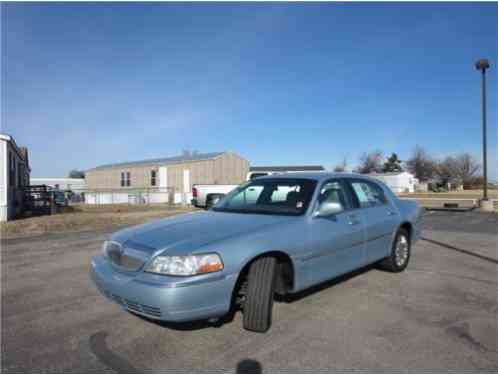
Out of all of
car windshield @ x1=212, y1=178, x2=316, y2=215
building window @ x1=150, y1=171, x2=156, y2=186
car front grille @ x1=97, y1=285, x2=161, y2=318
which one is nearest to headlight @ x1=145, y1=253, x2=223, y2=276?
car front grille @ x1=97, y1=285, x2=161, y2=318

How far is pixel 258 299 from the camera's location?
3188 mm

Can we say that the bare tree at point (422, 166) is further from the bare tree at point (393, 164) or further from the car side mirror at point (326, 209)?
the car side mirror at point (326, 209)

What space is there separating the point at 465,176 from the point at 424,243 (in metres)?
76.7

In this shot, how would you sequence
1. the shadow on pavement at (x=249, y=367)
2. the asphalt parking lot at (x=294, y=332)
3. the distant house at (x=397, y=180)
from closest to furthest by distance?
the shadow on pavement at (x=249, y=367) → the asphalt parking lot at (x=294, y=332) → the distant house at (x=397, y=180)

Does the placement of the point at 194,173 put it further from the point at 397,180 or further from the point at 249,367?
the point at 397,180

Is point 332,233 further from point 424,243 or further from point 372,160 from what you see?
point 372,160

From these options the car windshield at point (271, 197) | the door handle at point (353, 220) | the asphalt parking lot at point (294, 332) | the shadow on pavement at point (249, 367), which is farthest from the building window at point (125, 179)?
the shadow on pavement at point (249, 367)

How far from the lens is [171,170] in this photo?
32531 millimetres

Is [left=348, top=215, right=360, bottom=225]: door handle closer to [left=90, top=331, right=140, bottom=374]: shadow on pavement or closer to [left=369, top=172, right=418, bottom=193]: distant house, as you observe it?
[left=90, top=331, right=140, bottom=374]: shadow on pavement

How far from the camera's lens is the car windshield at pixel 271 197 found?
4.04m

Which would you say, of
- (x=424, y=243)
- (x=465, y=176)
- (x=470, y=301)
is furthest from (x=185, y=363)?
(x=465, y=176)

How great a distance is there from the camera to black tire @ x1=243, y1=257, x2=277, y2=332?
3.19 m

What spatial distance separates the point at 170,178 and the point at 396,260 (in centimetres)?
2886

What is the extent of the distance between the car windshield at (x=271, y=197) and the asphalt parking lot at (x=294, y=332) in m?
1.13
